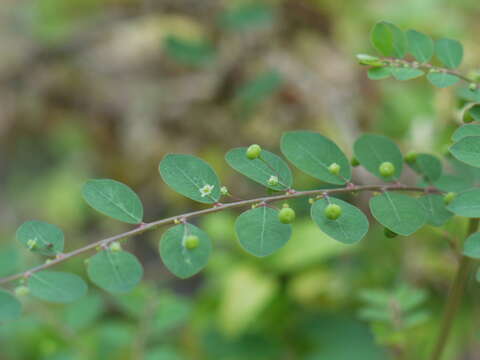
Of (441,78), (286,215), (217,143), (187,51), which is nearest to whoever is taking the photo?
(286,215)

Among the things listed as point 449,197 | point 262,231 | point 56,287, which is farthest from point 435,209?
point 56,287

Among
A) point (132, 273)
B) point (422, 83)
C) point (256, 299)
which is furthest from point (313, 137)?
point (422, 83)

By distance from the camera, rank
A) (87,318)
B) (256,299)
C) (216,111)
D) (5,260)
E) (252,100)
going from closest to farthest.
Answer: (5,260), (87,318), (256,299), (252,100), (216,111)

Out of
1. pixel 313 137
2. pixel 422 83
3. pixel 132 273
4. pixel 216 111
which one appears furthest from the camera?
pixel 216 111

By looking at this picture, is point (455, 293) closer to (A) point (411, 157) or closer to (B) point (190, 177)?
(A) point (411, 157)

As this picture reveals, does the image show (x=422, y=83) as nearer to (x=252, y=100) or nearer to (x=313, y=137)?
(x=252, y=100)

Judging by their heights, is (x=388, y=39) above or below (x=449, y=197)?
above
